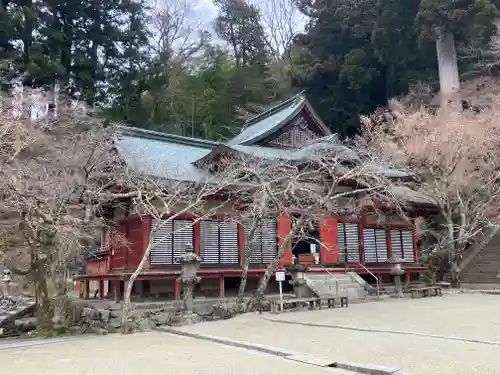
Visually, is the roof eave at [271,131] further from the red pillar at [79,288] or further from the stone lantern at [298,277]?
the red pillar at [79,288]

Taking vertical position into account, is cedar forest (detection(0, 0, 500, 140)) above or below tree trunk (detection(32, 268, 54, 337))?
above

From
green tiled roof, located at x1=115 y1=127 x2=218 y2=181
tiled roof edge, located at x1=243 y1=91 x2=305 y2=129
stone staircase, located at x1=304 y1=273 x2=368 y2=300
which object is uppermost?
tiled roof edge, located at x1=243 y1=91 x2=305 y2=129

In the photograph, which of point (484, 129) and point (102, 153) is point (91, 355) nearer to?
point (102, 153)

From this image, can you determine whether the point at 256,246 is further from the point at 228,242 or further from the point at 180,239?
the point at 180,239

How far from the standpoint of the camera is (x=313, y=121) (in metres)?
25.2

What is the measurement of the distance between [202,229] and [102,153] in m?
4.84

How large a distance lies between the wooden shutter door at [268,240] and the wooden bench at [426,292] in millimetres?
5440

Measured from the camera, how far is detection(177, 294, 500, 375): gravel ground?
666 cm

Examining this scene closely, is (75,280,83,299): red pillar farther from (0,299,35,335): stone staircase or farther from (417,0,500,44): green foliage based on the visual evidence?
(417,0,500,44): green foliage

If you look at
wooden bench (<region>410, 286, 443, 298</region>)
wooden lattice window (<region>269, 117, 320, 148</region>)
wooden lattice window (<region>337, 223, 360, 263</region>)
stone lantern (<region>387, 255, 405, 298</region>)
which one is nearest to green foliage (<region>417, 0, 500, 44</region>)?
wooden lattice window (<region>269, 117, 320, 148</region>)

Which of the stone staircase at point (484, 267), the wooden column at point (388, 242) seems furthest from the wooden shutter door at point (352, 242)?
the stone staircase at point (484, 267)

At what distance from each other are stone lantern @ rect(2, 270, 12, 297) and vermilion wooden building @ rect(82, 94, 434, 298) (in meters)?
3.39

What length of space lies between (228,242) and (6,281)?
36.1 ft

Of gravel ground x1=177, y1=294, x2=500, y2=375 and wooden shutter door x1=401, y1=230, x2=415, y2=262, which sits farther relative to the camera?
wooden shutter door x1=401, y1=230, x2=415, y2=262
